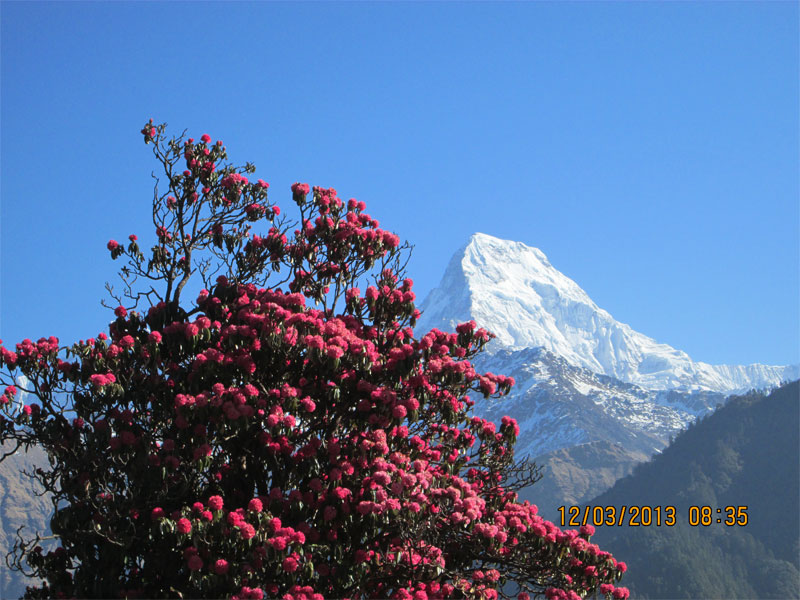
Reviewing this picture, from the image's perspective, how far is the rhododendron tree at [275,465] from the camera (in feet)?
41.8

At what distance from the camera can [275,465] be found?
13742 mm

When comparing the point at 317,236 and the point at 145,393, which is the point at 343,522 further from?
the point at 317,236

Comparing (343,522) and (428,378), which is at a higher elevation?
(428,378)

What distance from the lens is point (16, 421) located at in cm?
1420

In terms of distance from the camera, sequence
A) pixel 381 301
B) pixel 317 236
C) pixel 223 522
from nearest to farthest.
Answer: pixel 223 522 → pixel 381 301 → pixel 317 236

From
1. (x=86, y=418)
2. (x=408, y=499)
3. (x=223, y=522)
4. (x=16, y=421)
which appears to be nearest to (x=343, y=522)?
(x=408, y=499)

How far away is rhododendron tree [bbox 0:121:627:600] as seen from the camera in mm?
12727

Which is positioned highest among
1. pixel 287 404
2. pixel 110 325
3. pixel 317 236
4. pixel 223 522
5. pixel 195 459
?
pixel 317 236

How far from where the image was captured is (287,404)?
13141 mm

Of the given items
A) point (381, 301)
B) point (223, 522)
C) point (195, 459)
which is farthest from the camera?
point (381, 301)

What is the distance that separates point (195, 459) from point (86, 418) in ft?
6.96

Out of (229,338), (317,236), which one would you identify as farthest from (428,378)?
(317,236)

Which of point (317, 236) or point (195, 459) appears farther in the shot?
point (317, 236)

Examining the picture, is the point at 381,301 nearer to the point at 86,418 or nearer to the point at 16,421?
the point at 86,418
